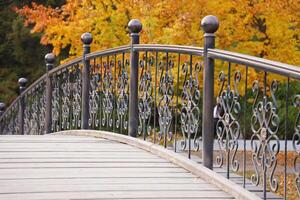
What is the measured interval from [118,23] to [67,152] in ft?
Result: 26.8

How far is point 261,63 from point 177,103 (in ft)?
12.3

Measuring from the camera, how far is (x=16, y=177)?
5391mm

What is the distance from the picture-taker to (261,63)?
15.0ft

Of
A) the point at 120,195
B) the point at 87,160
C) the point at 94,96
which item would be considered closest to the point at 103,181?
the point at 120,195

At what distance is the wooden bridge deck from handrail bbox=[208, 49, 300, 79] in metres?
1.01

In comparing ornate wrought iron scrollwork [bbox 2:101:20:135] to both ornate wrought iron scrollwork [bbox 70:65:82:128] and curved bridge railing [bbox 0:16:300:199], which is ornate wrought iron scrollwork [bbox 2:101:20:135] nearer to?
curved bridge railing [bbox 0:16:300:199]

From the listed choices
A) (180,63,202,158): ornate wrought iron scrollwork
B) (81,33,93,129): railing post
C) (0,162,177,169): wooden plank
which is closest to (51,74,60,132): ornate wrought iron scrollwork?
(81,33,93,129): railing post

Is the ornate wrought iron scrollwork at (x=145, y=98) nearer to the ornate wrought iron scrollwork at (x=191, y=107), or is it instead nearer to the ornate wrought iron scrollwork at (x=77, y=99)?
the ornate wrought iron scrollwork at (x=191, y=107)

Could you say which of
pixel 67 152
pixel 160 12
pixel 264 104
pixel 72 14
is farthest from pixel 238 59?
pixel 72 14

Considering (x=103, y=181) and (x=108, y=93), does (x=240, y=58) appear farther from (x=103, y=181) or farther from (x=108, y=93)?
(x=108, y=93)

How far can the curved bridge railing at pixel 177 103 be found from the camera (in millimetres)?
4551

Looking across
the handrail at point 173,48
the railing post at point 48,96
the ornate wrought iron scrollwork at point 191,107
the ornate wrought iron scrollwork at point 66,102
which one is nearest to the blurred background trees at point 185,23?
the railing post at point 48,96

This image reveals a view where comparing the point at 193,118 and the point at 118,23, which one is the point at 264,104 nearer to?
the point at 193,118

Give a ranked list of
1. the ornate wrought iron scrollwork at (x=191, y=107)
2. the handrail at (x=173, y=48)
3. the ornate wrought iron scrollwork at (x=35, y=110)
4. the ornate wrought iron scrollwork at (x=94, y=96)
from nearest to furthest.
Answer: the handrail at (x=173, y=48), the ornate wrought iron scrollwork at (x=191, y=107), the ornate wrought iron scrollwork at (x=94, y=96), the ornate wrought iron scrollwork at (x=35, y=110)
